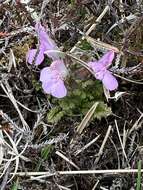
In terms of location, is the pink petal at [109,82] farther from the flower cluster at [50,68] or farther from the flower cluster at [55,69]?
the flower cluster at [50,68]

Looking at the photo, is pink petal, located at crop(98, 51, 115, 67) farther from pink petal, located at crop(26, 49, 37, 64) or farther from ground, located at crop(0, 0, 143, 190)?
pink petal, located at crop(26, 49, 37, 64)

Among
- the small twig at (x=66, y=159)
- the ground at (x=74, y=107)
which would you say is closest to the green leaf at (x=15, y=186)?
the ground at (x=74, y=107)

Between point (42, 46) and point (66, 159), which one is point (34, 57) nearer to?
point (42, 46)

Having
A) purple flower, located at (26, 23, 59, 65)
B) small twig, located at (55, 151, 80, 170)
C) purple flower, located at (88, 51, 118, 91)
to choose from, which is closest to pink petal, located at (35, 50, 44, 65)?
purple flower, located at (26, 23, 59, 65)

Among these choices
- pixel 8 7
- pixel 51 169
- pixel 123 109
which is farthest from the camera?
pixel 8 7

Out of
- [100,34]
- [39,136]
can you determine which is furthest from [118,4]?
[39,136]

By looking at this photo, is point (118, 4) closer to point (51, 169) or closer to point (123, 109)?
point (123, 109)
